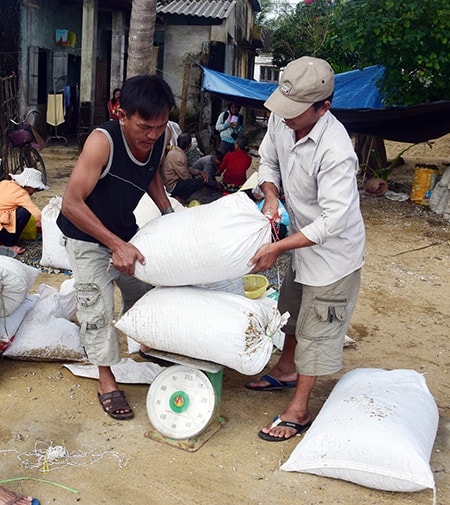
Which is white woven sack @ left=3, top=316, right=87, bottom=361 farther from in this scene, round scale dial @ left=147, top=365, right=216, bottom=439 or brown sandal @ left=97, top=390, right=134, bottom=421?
round scale dial @ left=147, top=365, right=216, bottom=439

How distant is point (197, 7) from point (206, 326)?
38.7 feet

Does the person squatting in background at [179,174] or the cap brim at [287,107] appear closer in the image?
the cap brim at [287,107]

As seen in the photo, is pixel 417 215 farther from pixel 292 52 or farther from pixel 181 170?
pixel 292 52

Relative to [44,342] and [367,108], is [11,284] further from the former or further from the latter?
[367,108]

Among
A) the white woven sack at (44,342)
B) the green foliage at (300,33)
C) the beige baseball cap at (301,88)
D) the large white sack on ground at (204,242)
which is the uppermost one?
the green foliage at (300,33)

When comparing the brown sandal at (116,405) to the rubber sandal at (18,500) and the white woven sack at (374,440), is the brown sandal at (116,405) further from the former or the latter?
the white woven sack at (374,440)

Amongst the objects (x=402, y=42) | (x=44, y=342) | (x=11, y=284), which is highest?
(x=402, y=42)

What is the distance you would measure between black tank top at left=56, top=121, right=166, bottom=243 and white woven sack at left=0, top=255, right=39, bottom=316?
514mm

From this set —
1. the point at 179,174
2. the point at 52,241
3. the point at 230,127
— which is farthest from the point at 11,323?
the point at 230,127

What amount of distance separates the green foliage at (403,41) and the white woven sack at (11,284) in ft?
18.2

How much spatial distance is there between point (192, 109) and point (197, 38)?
1.55m

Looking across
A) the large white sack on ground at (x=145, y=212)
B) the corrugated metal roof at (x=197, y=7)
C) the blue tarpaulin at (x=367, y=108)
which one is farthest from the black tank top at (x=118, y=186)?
the corrugated metal roof at (x=197, y=7)

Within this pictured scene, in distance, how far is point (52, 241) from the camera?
477cm

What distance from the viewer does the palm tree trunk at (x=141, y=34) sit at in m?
6.86
